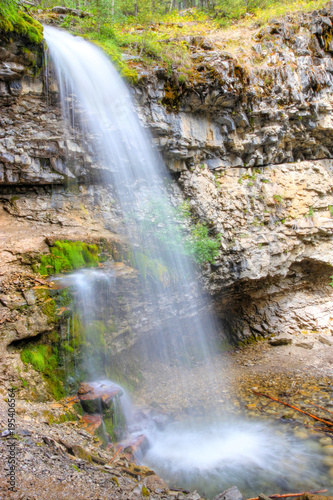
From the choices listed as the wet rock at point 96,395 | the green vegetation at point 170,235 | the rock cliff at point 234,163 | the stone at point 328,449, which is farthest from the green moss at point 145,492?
the green vegetation at point 170,235

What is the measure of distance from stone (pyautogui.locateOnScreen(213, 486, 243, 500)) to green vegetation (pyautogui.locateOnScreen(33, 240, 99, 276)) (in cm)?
532

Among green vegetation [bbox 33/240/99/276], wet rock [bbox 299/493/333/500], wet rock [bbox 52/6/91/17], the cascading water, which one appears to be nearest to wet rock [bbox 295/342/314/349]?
the cascading water

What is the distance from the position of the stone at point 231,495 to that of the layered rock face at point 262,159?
5.71 m

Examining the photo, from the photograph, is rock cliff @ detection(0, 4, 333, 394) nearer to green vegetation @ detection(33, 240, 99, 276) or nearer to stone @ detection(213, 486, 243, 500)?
green vegetation @ detection(33, 240, 99, 276)

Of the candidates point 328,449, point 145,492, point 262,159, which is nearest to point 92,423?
point 145,492

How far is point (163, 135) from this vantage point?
9.00 metres

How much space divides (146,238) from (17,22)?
6.45 metres

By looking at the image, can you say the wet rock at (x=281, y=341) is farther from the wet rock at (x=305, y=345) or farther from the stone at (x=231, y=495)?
the stone at (x=231, y=495)

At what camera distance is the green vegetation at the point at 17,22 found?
644cm

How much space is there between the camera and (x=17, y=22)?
668cm

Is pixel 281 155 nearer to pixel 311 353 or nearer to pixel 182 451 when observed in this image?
pixel 311 353

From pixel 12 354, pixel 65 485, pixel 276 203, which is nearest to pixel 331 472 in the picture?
pixel 65 485

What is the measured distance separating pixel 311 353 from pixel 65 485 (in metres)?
9.17

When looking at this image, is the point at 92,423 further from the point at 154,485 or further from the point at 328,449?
the point at 328,449
